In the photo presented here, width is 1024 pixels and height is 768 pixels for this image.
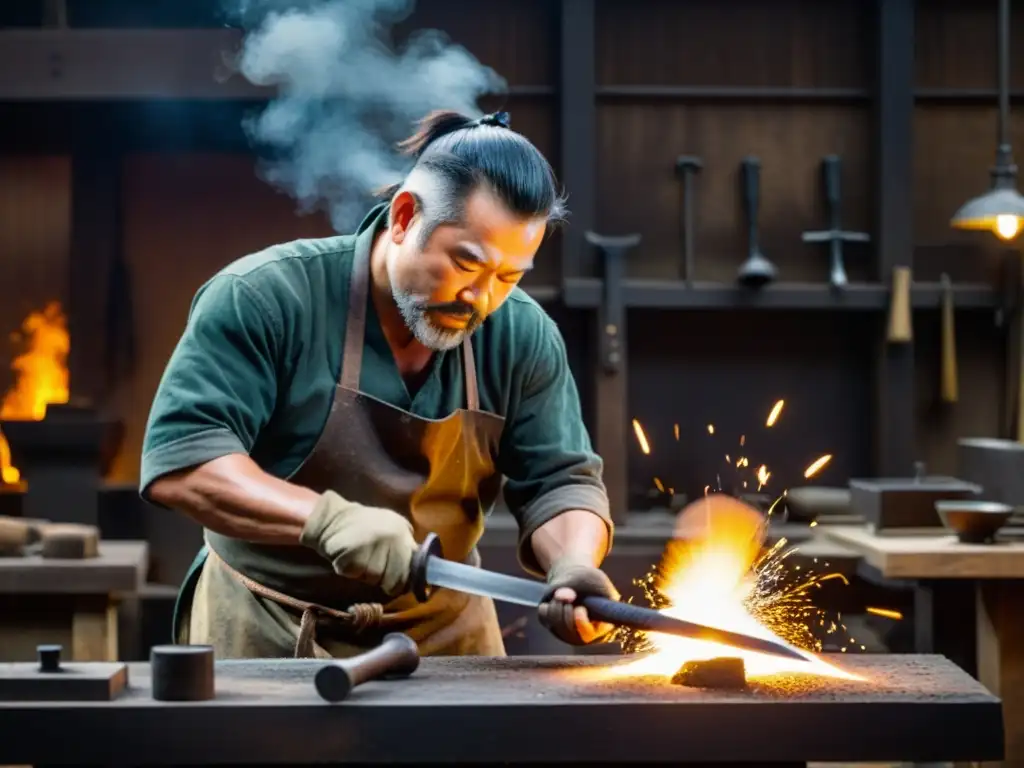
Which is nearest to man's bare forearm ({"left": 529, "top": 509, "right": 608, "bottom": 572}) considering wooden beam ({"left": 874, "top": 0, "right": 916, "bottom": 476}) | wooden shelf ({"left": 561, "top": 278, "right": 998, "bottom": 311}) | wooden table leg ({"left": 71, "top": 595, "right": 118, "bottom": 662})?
wooden table leg ({"left": 71, "top": 595, "right": 118, "bottom": 662})

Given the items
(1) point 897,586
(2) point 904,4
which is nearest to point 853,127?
(2) point 904,4

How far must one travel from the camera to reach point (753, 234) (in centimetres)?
624

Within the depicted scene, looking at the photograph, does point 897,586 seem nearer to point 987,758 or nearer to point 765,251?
point 765,251

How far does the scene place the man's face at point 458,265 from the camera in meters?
2.68

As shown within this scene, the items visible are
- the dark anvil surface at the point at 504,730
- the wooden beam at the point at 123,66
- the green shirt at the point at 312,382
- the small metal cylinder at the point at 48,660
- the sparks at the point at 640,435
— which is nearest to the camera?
the dark anvil surface at the point at 504,730

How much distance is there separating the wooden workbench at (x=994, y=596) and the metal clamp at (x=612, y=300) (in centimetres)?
162

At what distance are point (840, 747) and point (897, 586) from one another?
379 centimetres

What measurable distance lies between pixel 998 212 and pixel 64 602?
4.10m

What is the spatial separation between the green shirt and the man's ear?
7.1 inches

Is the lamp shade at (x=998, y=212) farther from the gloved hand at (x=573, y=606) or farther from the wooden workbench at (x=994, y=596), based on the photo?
the gloved hand at (x=573, y=606)

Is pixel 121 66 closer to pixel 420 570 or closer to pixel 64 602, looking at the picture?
pixel 64 602

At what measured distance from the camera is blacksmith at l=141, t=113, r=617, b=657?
102 inches

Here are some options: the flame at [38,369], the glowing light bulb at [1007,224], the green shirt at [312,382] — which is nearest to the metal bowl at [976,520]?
the glowing light bulb at [1007,224]

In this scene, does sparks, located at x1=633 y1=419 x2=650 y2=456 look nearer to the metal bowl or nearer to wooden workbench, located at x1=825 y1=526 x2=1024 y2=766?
wooden workbench, located at x1=825 y1=526 x2=1024 y2=766
